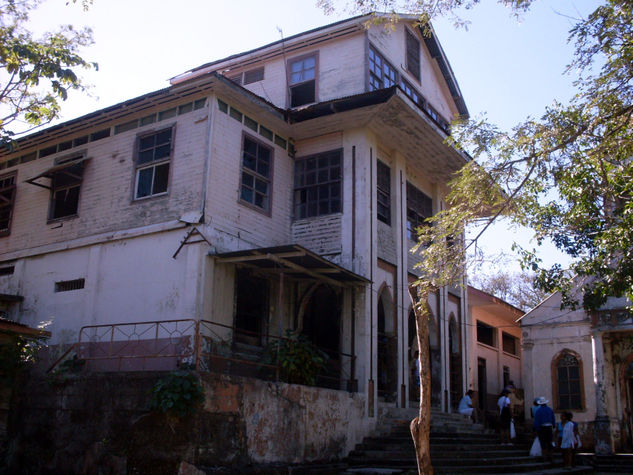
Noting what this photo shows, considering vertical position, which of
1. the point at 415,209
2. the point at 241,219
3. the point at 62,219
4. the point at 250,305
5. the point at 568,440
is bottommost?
the point at 568,440

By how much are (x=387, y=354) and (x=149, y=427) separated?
23.5 ft

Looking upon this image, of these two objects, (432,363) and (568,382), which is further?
(568,382)

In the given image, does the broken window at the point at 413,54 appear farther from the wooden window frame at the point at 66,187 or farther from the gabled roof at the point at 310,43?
the wooden window frame at the point at 66,187

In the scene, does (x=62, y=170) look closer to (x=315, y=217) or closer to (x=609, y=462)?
(x=315, y=217)

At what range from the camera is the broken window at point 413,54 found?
2012 centimetres

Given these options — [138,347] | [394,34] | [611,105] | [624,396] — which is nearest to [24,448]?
[138,347]

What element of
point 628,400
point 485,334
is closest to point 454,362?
point 628,400

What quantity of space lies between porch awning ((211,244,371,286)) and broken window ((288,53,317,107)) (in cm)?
552

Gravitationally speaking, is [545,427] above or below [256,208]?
below

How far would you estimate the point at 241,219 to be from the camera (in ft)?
47.3

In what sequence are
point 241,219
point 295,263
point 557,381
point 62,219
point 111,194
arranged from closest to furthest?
1. point 295,263
2. point 241,219
3. point 111,194
4. point 62,219
5. point 557,381

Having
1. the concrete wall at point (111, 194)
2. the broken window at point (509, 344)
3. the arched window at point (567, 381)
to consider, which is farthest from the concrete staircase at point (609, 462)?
the concrete wall at point (111, 194)

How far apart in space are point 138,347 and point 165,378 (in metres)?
3.39

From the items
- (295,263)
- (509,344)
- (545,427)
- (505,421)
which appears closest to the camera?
(295,263)
